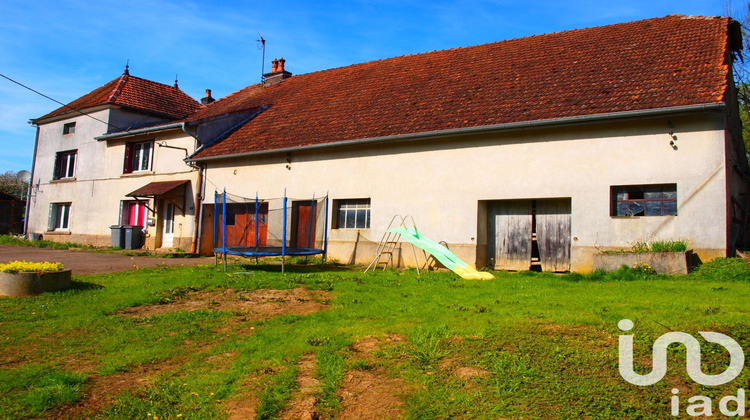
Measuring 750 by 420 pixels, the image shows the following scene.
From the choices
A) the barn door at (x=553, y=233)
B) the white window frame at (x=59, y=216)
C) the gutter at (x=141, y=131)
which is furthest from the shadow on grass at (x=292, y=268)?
the white window frame at (x=59, y=216)

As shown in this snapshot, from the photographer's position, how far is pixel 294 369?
4703 mm

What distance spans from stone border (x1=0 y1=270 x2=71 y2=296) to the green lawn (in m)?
0.25

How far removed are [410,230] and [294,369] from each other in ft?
25.1

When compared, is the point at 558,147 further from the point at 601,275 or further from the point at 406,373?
the point at 406,373

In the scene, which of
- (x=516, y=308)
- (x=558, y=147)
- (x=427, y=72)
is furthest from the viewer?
(x=427, y=72)

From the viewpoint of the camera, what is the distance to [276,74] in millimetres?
Result: 22562

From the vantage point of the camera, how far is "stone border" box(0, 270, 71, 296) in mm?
8039

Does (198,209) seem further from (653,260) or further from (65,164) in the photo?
(653,260)

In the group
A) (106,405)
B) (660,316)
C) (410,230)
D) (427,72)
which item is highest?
(427,72)

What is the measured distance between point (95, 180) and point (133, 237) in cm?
425

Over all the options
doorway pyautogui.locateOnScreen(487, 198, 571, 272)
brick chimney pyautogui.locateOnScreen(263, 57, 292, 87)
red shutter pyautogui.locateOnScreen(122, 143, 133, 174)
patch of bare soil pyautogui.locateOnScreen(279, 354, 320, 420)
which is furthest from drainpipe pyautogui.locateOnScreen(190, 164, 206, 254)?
patch of bare soil pyautogui.locateOnScreen(279, 354, 320, 420)

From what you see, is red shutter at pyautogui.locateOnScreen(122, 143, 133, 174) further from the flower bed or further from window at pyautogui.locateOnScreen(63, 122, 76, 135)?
the flower bed

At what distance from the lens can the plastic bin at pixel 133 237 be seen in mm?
19391

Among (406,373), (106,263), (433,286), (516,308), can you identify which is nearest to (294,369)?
(406,373)
